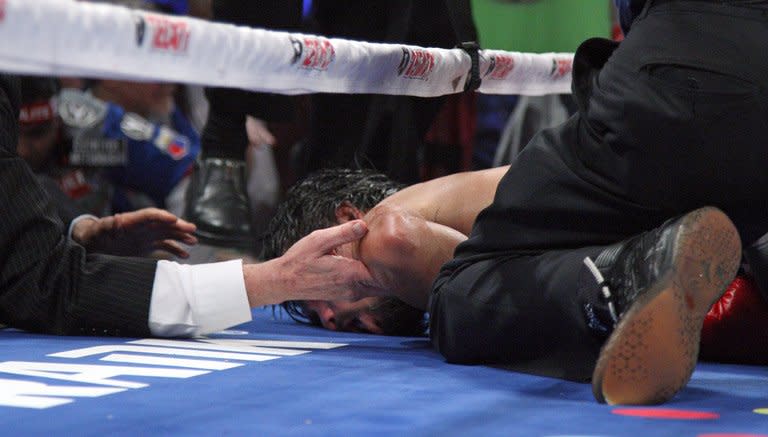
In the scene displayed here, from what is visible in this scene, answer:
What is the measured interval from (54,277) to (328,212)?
17.5 inches

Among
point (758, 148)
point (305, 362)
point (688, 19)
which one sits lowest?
point (305, 362)

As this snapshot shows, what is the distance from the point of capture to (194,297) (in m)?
1.50

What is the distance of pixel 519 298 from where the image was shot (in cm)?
121

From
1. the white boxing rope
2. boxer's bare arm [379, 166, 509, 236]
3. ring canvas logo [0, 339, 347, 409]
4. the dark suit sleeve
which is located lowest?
ring canvas logo [0, 339, 347, 409]

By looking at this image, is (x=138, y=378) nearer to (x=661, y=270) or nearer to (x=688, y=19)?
(x=661, y=270)

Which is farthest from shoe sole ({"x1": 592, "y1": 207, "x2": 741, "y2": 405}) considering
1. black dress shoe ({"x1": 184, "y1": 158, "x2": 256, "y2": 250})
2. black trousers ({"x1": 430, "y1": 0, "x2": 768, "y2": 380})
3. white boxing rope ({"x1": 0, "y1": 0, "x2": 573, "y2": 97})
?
black dress shoe ({"x1": 184, "y1": 158, "x2": 256, "y2": 250})

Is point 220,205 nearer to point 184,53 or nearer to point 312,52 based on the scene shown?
point 312,52

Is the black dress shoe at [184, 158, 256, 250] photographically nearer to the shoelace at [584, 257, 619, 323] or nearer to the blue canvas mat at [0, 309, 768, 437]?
the blue canvas mat at [0, 309, 768, 437]

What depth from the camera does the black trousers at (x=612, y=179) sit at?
110cm

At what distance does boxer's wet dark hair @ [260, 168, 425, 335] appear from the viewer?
5.46 ft

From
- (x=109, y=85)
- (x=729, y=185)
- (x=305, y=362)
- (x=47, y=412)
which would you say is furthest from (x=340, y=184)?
(x=109, y=85)

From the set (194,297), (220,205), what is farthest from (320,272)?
(220,205)

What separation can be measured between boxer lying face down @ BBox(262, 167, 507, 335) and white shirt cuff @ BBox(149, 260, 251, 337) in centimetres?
16

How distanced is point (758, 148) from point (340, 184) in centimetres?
81
